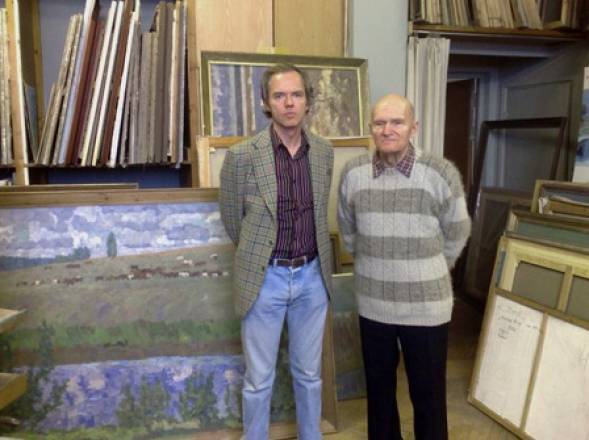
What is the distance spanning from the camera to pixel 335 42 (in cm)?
270

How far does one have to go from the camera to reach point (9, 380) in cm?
146

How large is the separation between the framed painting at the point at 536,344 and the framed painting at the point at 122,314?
790mm

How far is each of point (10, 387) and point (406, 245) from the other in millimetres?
1178

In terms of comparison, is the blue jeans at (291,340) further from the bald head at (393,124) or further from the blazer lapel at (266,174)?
the bald head at (393,124)

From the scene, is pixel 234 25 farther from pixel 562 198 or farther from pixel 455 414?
pixel 455 414

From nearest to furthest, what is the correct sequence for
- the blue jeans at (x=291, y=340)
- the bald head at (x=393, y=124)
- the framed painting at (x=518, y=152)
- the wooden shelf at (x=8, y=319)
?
1. the wooden shelf at (x=8, y=319)
2. the bald head at (x=393, y=124)
3. the blue jeans at (x=291, y=340)
4. the framed painting at (x=518, y=152)

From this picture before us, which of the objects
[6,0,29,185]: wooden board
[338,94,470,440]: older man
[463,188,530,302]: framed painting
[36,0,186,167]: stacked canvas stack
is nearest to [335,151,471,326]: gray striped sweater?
[338,94,470,440]: older man

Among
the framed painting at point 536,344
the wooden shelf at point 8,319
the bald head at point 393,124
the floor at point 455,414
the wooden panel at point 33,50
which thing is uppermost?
the wooden panel at point 33,50

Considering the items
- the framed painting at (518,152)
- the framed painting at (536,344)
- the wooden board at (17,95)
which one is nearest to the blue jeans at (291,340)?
the framed painting at (536,344)

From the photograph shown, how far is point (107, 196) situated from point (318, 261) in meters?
0.82

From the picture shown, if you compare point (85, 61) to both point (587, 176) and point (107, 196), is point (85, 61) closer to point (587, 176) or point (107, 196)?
point (107, 196)

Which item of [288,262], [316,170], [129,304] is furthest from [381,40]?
A: [129,304]

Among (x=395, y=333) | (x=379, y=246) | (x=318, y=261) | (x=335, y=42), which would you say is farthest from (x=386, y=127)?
(x=335, y=42)

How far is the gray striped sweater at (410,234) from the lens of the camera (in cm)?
170
